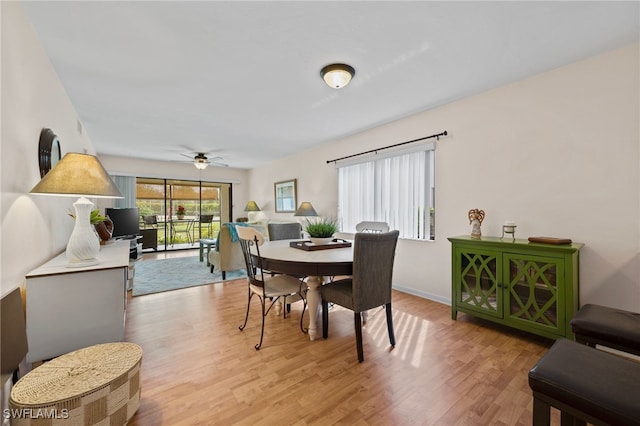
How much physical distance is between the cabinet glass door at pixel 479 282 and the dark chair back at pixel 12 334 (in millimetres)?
3172

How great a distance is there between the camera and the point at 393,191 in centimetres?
374

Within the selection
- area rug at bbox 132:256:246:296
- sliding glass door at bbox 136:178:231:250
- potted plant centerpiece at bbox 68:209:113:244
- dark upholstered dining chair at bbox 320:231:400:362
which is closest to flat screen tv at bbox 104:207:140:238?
area rug at bbox 132:256:246:296

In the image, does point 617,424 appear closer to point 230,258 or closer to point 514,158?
point 514,158

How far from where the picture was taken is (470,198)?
9.56ft

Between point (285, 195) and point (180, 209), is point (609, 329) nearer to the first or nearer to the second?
point (285, 195)

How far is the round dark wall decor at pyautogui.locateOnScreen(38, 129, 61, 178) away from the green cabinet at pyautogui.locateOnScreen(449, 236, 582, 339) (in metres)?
3.54

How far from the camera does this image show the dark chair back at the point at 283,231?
11.7ft

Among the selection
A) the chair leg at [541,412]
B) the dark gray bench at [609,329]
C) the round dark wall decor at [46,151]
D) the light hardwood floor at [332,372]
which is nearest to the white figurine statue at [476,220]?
the light hardwood floor at [332,372]

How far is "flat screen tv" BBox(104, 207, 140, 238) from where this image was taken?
462 cm

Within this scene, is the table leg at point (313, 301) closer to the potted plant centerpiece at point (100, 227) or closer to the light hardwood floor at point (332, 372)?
the light hardwood floor at point (332, 372)

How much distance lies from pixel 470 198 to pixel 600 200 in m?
1.00

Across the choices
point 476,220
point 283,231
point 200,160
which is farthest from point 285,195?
point 476,220

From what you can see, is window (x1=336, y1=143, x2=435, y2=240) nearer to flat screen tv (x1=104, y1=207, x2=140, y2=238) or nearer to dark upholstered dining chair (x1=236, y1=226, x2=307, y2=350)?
dark upholstered dining chair (x1=236, y1=226, x2=307, y2=350)

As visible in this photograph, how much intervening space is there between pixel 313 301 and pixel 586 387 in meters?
1.76
